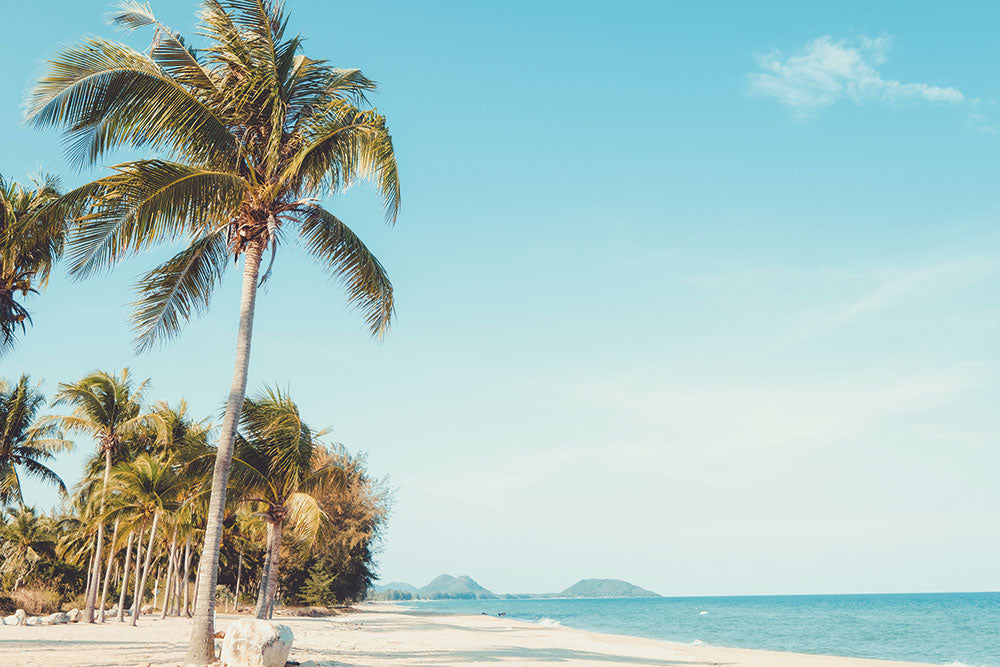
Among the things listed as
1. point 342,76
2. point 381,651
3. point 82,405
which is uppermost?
point 342,76

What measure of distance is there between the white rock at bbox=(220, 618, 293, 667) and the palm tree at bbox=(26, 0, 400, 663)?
475mm

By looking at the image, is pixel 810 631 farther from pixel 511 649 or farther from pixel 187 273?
pixel 187 273

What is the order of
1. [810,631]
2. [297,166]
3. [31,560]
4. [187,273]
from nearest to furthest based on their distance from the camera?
[297,166]
[187,273]
[31,560]
[810,631]

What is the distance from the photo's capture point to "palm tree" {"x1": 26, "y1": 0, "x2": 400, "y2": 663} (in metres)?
9.68

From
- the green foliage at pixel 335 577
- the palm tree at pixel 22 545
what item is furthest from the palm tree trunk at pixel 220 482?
the palm tree at pixel 22 545

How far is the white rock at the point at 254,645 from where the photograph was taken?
30.0 ft

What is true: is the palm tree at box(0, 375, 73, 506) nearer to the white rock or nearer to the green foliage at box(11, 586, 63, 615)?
the green foliage at box(11, 586, 63, 615)

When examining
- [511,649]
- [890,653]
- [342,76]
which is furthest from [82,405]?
[890,653]

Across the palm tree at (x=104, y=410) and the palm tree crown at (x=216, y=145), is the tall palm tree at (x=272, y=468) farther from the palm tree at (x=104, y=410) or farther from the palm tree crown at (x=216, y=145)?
the palm tree at (x=104, y=410)

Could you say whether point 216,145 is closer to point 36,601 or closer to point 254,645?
point 254,645

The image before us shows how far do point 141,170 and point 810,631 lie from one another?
5157cm

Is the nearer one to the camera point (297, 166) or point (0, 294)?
point (297, 166)

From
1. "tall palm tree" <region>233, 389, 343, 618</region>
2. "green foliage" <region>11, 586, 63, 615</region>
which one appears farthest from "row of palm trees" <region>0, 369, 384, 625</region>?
"green foliage" <region>11, 586, 63, 615</region>

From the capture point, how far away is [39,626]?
20.4 metres
